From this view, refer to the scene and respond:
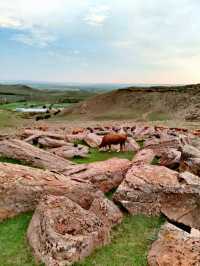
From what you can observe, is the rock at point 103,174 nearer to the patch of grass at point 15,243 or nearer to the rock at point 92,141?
the patch of grass at point 15,243

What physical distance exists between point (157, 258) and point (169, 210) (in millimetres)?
3097

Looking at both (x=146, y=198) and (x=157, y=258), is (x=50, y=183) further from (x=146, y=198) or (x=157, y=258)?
(x=157, y=258)

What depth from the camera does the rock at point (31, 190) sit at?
11797 mm

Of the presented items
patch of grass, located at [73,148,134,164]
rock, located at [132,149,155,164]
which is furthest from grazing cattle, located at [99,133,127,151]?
rock, located at [132,149,155,164]

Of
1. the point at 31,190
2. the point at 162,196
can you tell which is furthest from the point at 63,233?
the point at 162,196

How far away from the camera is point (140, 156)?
58.1ft

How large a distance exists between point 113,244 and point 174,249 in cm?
194

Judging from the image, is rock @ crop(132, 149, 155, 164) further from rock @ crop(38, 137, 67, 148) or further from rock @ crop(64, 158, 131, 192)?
rock @ crop(38, 137, 67, 148)

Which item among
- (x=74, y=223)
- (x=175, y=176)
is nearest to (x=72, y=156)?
(x=175, y=176)

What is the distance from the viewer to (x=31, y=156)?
16.7 meters

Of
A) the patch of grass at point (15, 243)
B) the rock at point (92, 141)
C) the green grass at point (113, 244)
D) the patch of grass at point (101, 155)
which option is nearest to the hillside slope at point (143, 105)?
the rock at point (92, 141)

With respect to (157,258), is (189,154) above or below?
above

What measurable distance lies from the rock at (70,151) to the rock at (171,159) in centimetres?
507

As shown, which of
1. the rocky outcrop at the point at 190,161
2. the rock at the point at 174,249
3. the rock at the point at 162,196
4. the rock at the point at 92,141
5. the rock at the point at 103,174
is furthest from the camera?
the rock at the point at 92,141
